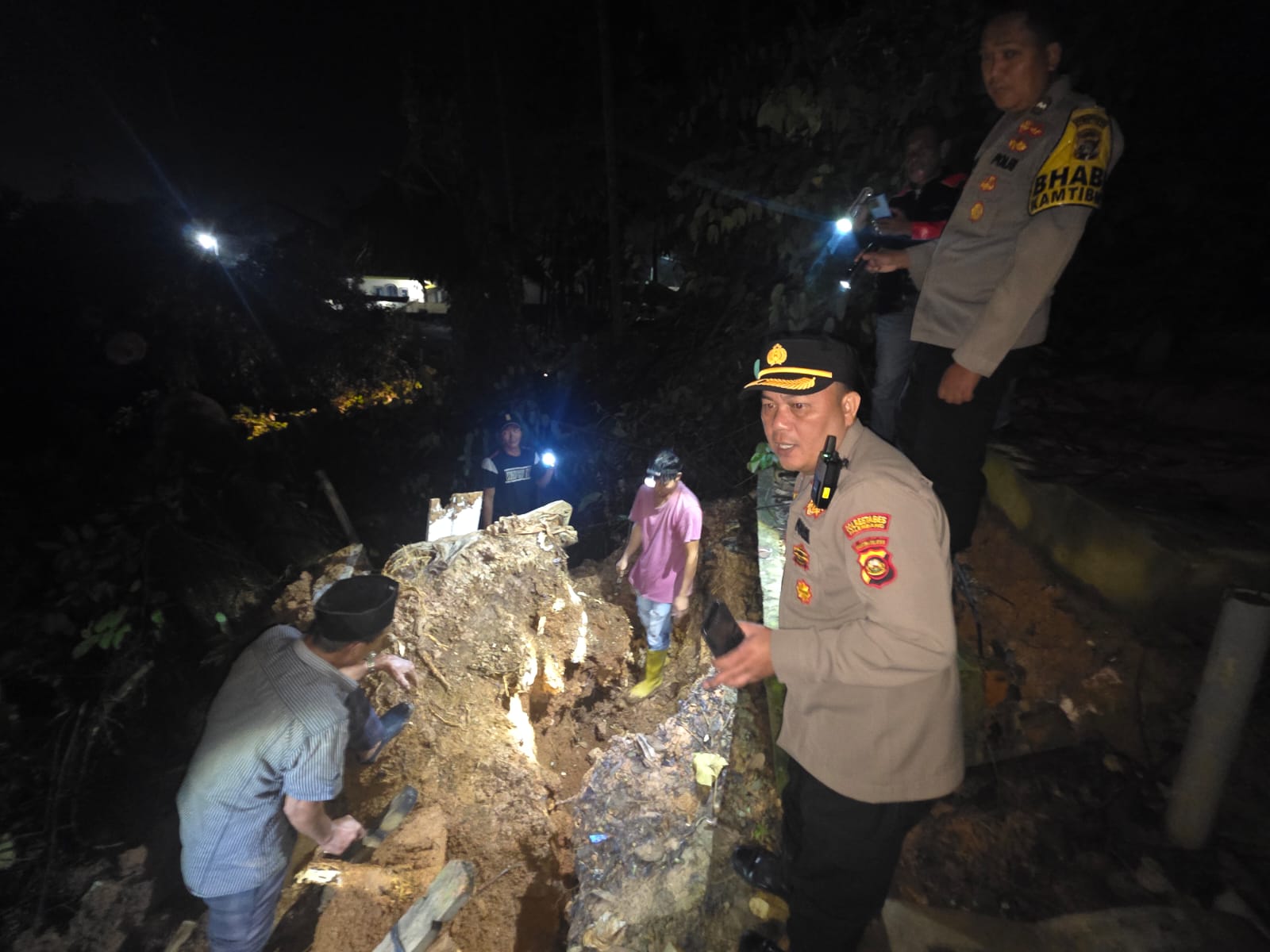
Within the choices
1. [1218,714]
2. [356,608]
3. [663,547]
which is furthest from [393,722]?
[1218,714]

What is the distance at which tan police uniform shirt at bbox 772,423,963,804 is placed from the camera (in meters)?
1.34

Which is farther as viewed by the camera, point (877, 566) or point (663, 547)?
point (663, 547)

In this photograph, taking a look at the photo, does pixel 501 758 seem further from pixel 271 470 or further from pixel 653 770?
pixel 271 470

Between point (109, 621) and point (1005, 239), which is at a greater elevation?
point (1005, 239)

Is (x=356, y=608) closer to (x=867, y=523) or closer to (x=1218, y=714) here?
(x=867, y=523)

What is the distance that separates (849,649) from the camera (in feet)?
4.58

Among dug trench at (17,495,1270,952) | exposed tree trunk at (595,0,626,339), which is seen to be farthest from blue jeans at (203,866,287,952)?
exposed tree trunk at (595,0,626,339)

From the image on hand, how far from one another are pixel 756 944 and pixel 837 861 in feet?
2.23

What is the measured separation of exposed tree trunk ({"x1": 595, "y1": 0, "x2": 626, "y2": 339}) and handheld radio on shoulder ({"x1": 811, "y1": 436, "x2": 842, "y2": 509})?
27.9ft

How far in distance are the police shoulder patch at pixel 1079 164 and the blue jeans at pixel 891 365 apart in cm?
127

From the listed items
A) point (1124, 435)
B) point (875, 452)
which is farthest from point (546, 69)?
point (875, 452)

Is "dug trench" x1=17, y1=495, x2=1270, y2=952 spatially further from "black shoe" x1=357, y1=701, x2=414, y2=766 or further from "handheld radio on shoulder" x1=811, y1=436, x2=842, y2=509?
"handheld radio on shoulder" x1=811, y1=436, x2=842, y2=509

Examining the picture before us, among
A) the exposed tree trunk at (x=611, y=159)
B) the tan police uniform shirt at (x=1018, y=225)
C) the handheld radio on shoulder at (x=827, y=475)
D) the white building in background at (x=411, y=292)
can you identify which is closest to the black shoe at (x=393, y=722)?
the handheld radio on shoulder at (x=827, y=475)

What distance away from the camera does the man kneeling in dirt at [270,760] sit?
7.05 feet
